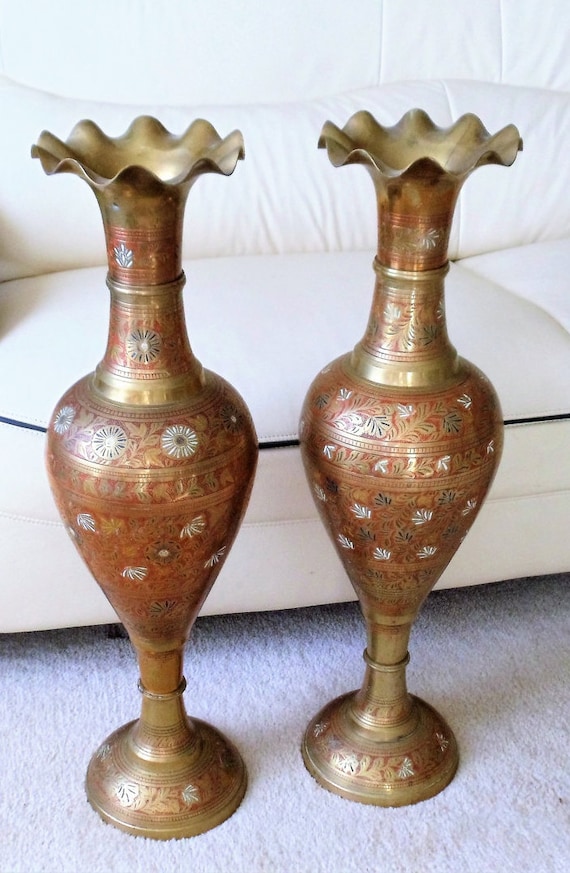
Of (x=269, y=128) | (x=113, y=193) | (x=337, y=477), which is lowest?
(x=337, y=477)

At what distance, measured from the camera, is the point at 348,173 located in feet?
5.08

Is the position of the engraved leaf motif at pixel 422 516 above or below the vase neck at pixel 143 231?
below

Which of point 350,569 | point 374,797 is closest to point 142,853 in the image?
point 374,797

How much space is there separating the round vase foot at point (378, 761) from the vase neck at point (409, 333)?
17.3 inches

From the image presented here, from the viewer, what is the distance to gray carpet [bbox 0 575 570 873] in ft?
3.29

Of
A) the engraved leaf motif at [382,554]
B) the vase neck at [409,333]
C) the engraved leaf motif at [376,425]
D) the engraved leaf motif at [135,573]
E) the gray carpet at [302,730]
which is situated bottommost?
the gray carpet at [302,730]

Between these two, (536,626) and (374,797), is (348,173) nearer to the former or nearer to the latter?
(536,626)

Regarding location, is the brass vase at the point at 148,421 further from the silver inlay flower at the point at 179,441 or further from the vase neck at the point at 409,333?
the vase neck at the point at 409,333

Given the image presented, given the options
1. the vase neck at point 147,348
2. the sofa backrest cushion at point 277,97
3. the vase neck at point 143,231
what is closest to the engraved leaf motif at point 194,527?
the vase neck at point 147,348

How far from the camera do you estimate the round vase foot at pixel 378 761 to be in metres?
1.06

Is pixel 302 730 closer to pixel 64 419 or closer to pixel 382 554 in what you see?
pixel 382 554

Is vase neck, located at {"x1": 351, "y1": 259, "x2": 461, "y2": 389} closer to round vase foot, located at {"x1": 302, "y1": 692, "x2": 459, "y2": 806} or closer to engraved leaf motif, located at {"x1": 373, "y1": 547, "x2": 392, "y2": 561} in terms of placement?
engraved leaf motif, located at {"x1": 373, "y1": 547, "x2": 392, "y2": 561}

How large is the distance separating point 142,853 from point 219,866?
0.09 m

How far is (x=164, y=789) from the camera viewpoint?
3.32ft
